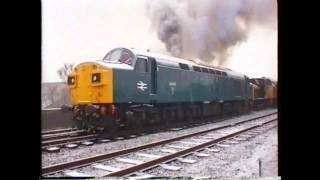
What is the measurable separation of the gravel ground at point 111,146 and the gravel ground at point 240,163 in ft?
0.99

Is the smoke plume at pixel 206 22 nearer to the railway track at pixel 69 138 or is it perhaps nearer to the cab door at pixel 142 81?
the cab door at pixel 142 81

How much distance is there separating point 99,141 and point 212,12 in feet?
4.87

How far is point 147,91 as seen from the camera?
385 centimetres

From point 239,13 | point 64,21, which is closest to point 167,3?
point 239,13

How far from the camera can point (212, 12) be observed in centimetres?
341

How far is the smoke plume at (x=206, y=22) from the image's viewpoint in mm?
3357

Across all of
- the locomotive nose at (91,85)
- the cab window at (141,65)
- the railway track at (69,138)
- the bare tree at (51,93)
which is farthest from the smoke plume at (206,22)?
the bare tree at (51,93)

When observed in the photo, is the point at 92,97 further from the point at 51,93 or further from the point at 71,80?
the point at 51,93

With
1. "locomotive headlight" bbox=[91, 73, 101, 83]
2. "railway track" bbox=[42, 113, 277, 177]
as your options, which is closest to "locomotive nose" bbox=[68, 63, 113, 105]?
"locomotive headlight" bbox=[91, 73, 101, 83]

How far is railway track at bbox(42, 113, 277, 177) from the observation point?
127 inches

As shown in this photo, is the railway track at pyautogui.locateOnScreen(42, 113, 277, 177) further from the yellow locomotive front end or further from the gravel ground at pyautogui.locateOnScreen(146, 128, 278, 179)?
the yellow locomotive front end

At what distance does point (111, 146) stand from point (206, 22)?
4.44ft

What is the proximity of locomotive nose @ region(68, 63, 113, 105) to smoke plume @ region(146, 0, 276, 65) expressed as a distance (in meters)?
0.64
